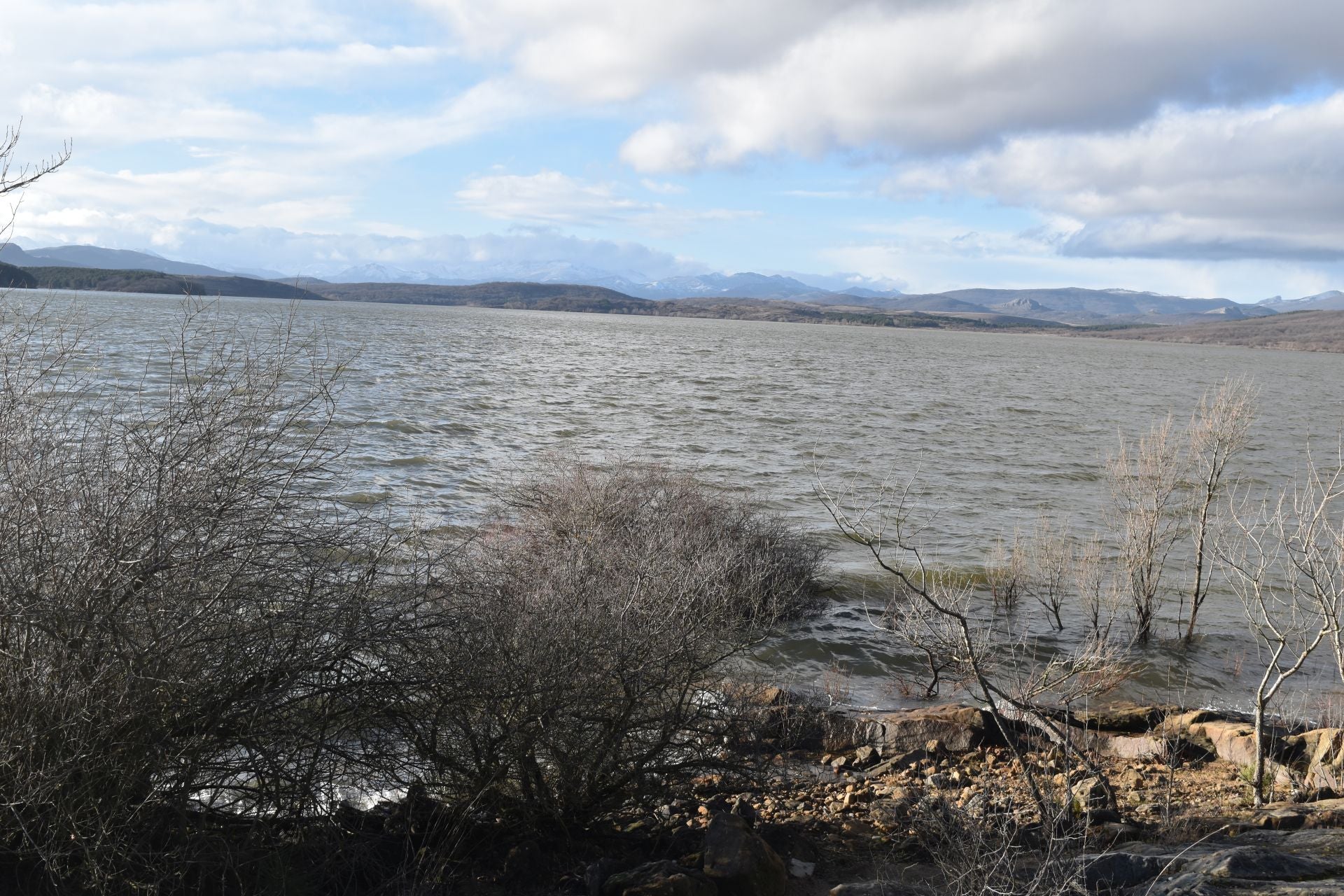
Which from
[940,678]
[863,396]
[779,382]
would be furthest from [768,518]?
[779,382]

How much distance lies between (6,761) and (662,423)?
1207 inches

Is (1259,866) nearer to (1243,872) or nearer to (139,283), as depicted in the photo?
(1243,872)

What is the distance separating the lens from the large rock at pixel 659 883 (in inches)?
222

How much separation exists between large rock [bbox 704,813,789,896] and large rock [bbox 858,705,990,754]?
3747 mm

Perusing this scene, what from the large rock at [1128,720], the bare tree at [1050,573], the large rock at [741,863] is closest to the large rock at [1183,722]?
the large rock at [1128,720]

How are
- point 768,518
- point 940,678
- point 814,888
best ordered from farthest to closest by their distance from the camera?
point 768,518 < point 940,678 < point 814,888

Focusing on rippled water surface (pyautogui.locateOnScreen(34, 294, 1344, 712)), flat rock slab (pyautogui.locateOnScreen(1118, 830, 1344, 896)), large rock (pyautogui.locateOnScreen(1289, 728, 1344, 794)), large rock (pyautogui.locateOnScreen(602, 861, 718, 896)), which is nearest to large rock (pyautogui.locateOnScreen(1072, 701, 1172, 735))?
large rock (pyautogui.locateOnScreen(1289, 728, 1344, 794))

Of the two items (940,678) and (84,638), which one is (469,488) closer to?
(940,678)

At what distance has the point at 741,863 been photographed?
6145mm

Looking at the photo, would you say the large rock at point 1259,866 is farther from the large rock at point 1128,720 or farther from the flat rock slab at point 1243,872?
the large rock at point 1128,720

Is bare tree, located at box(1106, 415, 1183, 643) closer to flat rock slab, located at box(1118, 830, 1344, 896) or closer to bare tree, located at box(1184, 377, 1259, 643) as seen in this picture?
bare tree, located at box(1184, 377, 1259, 643)

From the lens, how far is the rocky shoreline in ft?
17.8

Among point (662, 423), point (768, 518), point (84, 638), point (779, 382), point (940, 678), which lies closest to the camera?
point (84, 638)

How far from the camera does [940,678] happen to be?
464 inches
